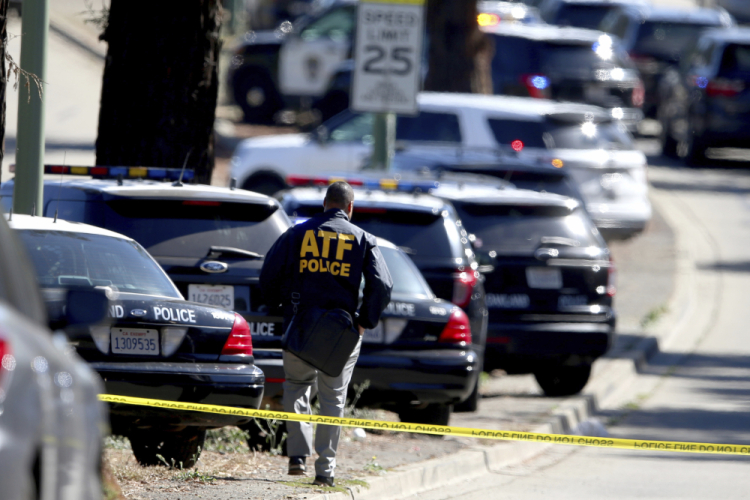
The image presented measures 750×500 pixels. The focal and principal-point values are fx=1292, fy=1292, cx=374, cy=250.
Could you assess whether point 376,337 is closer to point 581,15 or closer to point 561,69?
point 561,69

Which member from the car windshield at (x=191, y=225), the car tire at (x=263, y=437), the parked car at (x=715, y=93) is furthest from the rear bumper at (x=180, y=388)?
the parked car at (x=715, y=93)

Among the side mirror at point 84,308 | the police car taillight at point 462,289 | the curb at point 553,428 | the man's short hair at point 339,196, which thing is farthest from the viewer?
the police car taillight at point 462,289

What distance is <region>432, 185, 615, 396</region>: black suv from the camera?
35.6 feet

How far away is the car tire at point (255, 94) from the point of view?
24.5 meters

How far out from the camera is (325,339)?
21.8 ft

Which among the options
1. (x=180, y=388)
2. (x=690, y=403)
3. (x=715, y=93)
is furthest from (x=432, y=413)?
(x=715, y=93)

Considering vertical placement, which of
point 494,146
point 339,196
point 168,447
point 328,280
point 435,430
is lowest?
point 168,447

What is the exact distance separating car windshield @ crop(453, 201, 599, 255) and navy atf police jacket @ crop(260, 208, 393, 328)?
421 centimetres

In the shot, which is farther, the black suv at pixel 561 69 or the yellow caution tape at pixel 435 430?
the black suv at pixel 561 69

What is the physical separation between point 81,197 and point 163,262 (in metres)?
0.69

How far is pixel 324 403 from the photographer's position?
689 centimetres

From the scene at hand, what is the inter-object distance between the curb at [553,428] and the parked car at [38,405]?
3.06m

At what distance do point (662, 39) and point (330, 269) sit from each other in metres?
22.6

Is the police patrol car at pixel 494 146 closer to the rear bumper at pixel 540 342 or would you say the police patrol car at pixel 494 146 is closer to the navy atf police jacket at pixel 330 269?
the rear bumper at pixel 540 342
